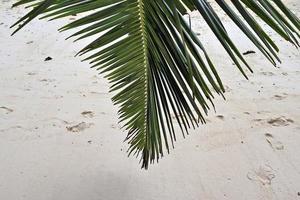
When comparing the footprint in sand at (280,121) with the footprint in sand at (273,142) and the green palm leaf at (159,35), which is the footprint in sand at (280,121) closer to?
the footprint in sand at (273,142)

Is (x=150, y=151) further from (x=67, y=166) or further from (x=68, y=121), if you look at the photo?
(x=68, y=121)

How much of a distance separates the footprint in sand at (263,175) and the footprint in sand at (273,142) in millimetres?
151

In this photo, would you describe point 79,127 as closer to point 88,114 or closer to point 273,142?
point 88,114

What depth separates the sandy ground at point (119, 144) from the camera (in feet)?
4.38

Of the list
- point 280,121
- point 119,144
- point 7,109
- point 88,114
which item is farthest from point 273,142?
point 7,109

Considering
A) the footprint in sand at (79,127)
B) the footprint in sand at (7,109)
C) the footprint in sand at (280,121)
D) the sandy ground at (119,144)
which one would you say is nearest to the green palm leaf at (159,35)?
the sandy ground at (119,144)

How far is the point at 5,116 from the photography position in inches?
69.1

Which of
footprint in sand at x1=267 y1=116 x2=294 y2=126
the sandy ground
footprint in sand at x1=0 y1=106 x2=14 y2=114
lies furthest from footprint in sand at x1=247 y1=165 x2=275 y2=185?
footprint in sand at x1=0 y1=106 x2=14 y2=114

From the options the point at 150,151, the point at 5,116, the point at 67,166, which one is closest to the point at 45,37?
the point at 5,116

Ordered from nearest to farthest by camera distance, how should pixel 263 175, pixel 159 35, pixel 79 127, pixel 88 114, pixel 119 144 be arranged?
pixel 159 35 → pixel 263 175 → pixel 119 144 → pixel 79 127 → pixel 88 114

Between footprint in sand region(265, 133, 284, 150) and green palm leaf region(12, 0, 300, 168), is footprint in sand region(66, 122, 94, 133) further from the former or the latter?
green palm leaf region(12, 0, 300, 168)

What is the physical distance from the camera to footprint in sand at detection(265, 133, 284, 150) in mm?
1561

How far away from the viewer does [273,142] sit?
1593 millimetres

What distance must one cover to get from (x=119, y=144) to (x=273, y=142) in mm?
723
